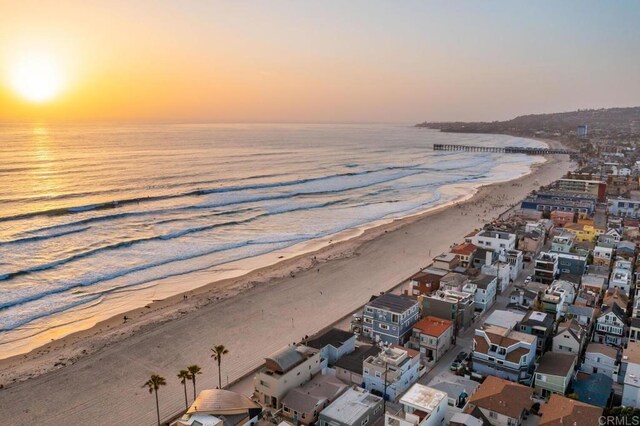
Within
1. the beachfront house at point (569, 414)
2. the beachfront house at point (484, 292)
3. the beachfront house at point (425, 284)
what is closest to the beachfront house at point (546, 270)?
the beachfront house at point (484, 292)

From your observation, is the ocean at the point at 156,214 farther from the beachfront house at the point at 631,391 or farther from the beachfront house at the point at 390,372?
the beachfront house at the point at 631,391

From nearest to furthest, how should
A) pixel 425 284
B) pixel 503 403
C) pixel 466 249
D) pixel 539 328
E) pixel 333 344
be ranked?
pixel 503 403
pixel 333 344
pixel 539 328
pixel 425 284
pixel 466 249

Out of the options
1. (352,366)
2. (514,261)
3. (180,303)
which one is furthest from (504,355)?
(180,303)

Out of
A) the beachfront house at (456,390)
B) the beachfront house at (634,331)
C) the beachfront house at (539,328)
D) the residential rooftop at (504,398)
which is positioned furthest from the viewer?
the beachfront house at (634,331)

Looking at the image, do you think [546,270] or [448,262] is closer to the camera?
[546,270]

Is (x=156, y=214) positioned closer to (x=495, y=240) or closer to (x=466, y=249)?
(x=466, y=249)

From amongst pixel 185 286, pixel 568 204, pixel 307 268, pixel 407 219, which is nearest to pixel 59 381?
pixel 185 286
